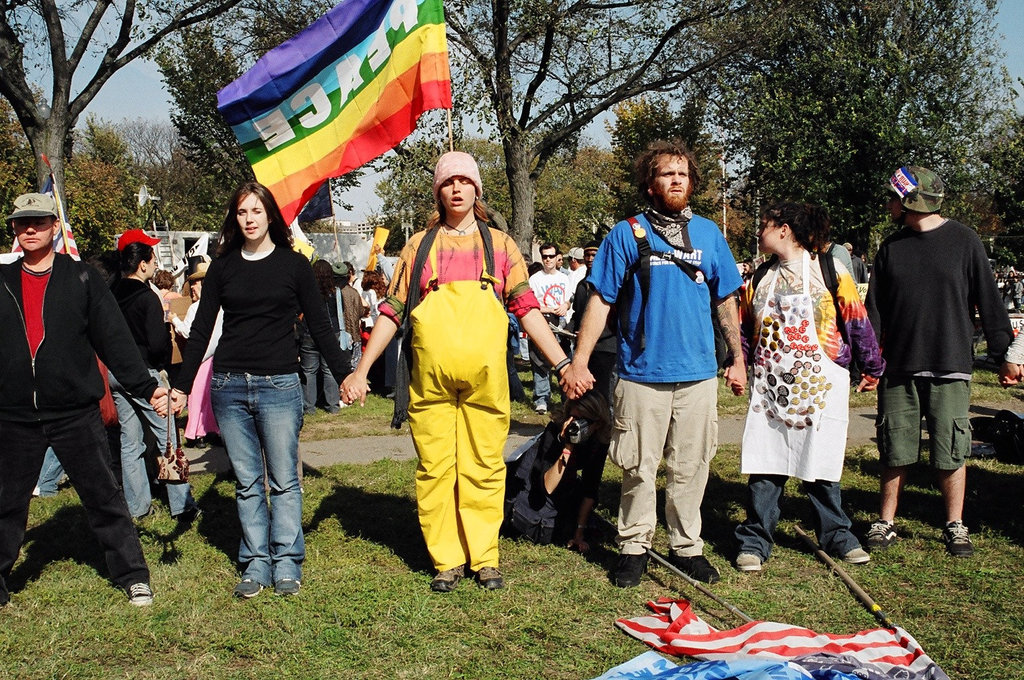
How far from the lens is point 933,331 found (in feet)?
16.5

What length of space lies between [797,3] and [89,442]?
17.7 m

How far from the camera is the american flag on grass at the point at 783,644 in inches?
139

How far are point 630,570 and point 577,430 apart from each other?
827mm

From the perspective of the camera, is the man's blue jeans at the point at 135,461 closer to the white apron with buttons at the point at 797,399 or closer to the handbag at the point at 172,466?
the handbag at the point at 172,466

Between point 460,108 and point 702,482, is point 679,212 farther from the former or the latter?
point 460,108

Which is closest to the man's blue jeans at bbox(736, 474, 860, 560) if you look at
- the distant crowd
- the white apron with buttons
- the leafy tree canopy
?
the distant crowd

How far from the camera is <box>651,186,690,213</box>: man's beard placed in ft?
15.0

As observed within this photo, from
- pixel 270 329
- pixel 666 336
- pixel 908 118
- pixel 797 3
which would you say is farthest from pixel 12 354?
pixel 908 118

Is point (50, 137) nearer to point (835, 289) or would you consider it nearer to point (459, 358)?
point (459, 358)

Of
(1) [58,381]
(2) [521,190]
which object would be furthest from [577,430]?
(2) [521,190]

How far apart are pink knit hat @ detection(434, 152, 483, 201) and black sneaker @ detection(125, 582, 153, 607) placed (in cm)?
247

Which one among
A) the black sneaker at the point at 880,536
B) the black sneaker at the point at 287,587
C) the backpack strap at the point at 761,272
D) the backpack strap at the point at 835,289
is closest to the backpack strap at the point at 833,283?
the backpack strap at the point at 835,289

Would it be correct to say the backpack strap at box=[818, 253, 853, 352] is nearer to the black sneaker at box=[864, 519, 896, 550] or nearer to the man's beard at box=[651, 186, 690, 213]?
the man's beard at box=[651, 186, 690, 213]

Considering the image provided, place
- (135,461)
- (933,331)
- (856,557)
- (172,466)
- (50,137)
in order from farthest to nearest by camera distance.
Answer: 1. (50,137)
2. (135,461)
3. (933,331)
4. (856,557)
5. (172,466)
